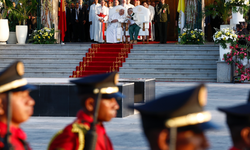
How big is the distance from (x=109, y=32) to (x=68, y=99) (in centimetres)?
1120

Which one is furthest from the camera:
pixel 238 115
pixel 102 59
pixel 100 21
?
pixel 100 21

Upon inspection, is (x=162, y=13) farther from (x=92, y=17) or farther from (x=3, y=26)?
(x=3, y=26)

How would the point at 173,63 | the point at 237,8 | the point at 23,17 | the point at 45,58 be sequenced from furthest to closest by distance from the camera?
1. the point at 23,17
2. the point at 45,58
3. the point at 237,8
4. the point at 173,63

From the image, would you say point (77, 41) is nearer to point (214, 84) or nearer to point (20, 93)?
point (214, 84)

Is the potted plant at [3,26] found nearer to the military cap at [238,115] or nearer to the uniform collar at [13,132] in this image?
the uniform collar at [13,132]

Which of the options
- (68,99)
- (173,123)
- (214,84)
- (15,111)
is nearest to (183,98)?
(173,123)

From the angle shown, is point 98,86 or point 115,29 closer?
point 98,86

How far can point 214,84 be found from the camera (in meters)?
15.5

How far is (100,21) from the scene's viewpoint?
2020 cm

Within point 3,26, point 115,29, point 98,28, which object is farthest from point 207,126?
point 98,28

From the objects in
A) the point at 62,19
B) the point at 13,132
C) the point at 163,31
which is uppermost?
the point at 62,19

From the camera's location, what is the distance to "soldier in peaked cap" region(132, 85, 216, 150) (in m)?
1.91

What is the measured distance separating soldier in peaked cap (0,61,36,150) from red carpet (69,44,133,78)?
46.3 feet

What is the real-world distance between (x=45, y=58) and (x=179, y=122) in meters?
16.7
